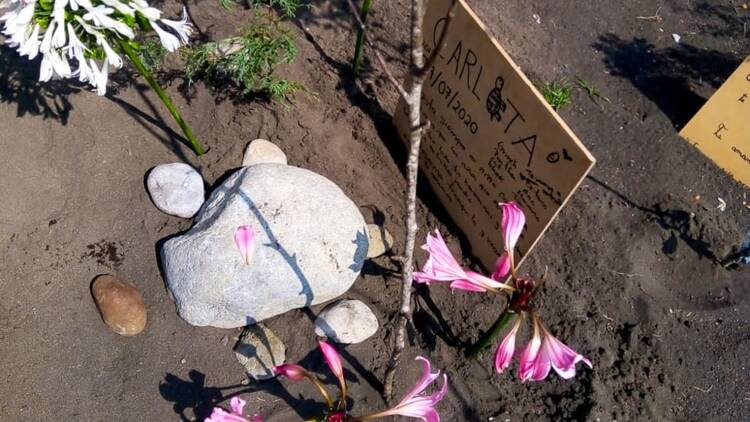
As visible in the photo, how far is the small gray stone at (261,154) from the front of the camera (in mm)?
2877

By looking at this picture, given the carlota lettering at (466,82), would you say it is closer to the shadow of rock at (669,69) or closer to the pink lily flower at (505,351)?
the pink lily flower at (505,351)

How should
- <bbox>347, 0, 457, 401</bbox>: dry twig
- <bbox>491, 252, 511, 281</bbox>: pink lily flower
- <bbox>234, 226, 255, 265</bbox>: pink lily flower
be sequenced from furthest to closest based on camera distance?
<bbox>234, 226, 255, 265</bbox>: pink lily flower
<bbox>491, 252, 511, 281</bbox>: pink lily flower
<bbox>347, 0, 457, 401</bbox>: dry twig

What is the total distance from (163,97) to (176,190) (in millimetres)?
459

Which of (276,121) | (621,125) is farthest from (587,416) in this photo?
(276,121)

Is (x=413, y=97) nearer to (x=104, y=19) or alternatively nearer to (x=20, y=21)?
(x=104, y=19)

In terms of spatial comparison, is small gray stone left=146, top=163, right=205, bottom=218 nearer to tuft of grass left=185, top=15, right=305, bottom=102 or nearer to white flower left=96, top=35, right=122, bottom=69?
tuft of grass left=185, top=15, right=305, bottom=102

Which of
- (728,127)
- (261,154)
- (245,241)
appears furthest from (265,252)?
(728,127)

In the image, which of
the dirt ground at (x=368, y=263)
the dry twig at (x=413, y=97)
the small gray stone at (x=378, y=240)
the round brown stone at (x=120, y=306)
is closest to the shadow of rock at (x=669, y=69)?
the dirt ground at (x=368, y=263)

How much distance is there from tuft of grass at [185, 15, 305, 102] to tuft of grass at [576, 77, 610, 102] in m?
1.72

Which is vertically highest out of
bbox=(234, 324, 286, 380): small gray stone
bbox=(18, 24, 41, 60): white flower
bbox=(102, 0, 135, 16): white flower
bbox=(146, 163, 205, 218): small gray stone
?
bbox=(102, 0, 135, 16): white flower

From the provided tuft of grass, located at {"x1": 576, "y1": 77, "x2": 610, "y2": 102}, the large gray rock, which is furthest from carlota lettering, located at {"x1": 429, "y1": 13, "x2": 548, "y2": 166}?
tuft of grass, located at {"x1": 576, "y1": 77, "x2": 610, "y2": 102}

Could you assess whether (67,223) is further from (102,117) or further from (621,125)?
(621,125)

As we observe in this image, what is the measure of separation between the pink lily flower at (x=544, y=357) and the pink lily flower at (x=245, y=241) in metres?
1.09

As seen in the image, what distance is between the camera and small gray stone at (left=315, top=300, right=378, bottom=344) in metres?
2.52
